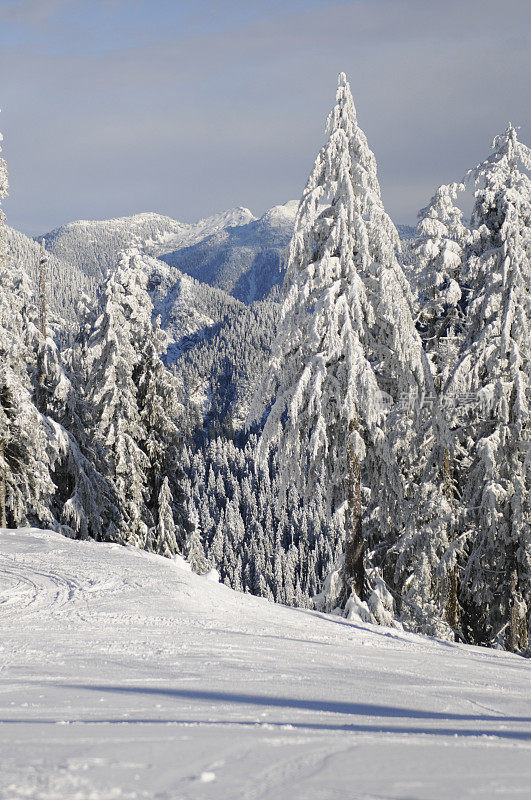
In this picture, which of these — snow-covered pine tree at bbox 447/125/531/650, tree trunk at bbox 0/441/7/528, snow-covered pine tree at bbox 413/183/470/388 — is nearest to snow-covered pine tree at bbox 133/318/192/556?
tree trunk at bbox 0/441/7/528

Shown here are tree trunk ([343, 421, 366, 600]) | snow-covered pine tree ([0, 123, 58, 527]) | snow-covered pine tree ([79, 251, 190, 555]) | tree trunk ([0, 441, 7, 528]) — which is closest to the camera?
tree trunk ([343, 421, 366, 600])

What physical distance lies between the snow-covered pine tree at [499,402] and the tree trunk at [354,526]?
11.0 ft

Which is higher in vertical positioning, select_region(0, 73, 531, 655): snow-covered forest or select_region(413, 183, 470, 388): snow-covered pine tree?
select_region(413, 183, 470, 388): snow-covered pine tree

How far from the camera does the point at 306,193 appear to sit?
42.8 feet

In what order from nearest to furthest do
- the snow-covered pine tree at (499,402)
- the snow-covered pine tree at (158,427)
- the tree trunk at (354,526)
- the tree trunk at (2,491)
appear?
1. the tree trunk at (354,526)
2. the snow-covered pine tree at (499,402)
3. the tree trunk at (2,491)
4. the snow-covered pine tree at (158,427)

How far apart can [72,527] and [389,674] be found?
49.1 ft

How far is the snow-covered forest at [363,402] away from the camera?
12406 mm

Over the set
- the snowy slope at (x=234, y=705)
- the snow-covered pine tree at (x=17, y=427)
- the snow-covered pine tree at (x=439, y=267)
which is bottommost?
the snowy slope at (x=234, y=705)

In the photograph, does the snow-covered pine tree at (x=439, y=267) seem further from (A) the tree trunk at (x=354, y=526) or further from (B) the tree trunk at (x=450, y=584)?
(A) the tree trunk at (x=354, y=526)

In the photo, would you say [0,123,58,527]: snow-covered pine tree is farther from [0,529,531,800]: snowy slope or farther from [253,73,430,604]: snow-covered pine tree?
[0,529,531,800]: snowy slope

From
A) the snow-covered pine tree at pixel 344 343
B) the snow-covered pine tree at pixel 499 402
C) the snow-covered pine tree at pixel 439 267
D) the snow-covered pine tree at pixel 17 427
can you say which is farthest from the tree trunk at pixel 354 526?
the snow-covered pine tree at pixel 17 427

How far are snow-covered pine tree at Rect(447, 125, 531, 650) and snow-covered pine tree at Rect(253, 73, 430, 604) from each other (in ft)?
7.37

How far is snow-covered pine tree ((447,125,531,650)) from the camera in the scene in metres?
13.7

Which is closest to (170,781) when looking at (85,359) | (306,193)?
(306,193)
